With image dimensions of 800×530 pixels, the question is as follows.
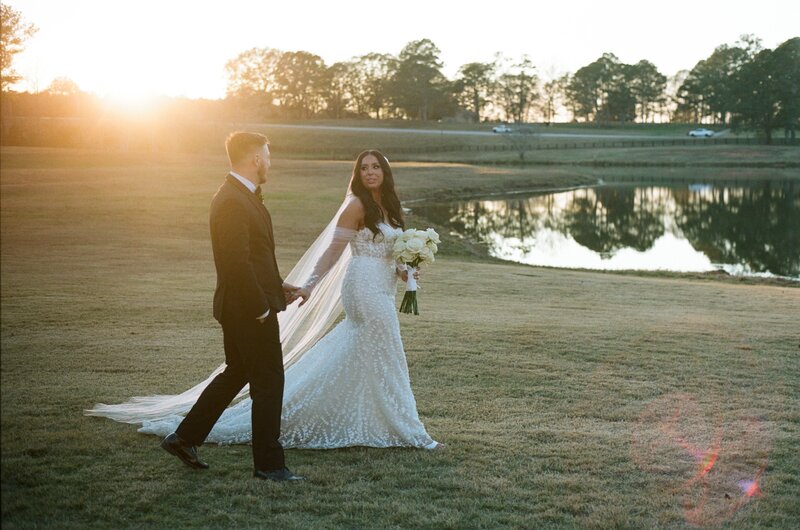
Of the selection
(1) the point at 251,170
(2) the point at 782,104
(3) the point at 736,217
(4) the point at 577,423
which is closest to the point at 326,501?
(1) the point at 251,170

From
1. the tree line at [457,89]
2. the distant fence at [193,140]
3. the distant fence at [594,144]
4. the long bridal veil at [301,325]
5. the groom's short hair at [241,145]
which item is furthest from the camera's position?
the tree line at [457,89]

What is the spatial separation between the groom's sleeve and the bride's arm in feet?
3.53

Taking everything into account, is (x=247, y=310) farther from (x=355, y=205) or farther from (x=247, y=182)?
(x=355, y=205)

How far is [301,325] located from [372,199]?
1279 millimetres

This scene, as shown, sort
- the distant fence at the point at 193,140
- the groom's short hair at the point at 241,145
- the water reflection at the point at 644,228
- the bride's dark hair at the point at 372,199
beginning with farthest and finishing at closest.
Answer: the distant fence at the point at 193,140 < the water reflection at the point at 644,228 < the bride's dark hair at the point at 372,199 < the groom's short hair at the point at 241,145

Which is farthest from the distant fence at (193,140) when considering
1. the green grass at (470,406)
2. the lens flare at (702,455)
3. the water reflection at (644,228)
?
the lens flare at (702,455)

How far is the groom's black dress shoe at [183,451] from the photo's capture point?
5.62 metres

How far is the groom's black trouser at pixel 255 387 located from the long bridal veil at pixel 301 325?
103cm

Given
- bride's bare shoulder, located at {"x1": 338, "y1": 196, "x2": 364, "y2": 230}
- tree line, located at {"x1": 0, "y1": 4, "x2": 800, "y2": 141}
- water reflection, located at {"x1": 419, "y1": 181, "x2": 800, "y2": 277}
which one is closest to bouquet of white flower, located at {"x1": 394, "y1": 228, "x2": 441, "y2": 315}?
bride's bare shoulder, located at {"x1": 338, "y1": 196, "x2": 364, "y2": 230}

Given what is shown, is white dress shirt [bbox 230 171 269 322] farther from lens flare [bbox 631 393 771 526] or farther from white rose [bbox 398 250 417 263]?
lens flare [bbox 631 393 771 526]

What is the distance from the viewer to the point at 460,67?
467ft

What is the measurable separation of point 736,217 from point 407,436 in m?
35.9

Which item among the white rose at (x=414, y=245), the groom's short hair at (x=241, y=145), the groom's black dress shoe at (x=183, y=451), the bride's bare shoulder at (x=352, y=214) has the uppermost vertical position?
the groom's short hair at (x=241, y=145)

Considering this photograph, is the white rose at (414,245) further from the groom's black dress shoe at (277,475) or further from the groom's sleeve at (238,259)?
the groom's black dress shoe at (277,475)
